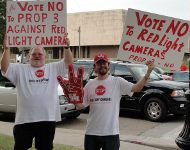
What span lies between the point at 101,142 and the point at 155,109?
7.49 meters

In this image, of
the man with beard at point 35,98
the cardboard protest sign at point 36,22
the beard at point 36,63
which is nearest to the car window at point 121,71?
the cardboard protest sign at point 36,22

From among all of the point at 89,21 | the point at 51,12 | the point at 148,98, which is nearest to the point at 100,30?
the point at 89,21

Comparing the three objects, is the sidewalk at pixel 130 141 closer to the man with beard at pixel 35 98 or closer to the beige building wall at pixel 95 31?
the man with beard at pixel 35 98

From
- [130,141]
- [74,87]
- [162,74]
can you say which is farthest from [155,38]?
[162,74]

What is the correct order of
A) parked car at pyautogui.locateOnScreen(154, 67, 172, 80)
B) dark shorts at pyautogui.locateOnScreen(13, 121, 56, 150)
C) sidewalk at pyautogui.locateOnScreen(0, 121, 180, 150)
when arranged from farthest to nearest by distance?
parked car at pyautogui.locateOnScreen(154, 67, 172, 80), sidewalk at pyautogui.locateOnScreen(0, 121, 180, 150), dark shorts at pyautogui.locateOnScreen(13, 121, 56, 150)

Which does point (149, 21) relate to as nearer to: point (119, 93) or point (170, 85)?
point (119, 93)

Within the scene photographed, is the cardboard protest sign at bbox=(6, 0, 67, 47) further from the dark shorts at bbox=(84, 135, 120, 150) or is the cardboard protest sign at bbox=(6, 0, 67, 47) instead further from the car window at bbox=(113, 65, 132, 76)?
the car window at bbox=(113, 65, 132, 76)

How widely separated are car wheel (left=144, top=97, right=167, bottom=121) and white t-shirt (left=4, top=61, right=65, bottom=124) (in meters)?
7.25

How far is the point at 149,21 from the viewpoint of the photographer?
213 inches

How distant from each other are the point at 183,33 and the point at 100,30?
54.4 m

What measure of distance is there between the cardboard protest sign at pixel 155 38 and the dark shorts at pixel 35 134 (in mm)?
1373

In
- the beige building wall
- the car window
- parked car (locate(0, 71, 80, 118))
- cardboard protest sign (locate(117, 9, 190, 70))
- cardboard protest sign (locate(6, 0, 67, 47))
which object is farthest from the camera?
the beige building wall

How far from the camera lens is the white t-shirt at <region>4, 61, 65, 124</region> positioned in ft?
15.9

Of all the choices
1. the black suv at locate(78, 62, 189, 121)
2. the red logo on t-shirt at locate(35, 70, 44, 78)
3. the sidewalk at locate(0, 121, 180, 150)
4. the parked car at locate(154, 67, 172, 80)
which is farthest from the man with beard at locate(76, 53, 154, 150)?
the parked car at locate(154, 67, 172, 80)
